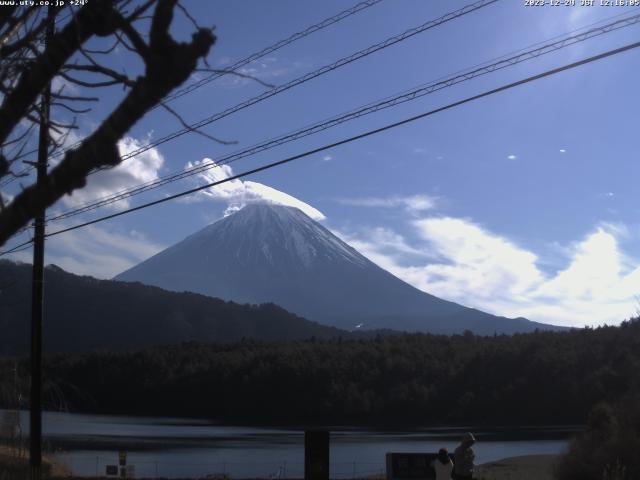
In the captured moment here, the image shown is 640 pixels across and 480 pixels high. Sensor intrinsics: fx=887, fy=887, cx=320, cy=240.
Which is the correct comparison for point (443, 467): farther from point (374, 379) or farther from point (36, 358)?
point (374, 379)

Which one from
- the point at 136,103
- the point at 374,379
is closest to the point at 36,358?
the point at 136,103

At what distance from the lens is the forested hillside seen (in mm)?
69062

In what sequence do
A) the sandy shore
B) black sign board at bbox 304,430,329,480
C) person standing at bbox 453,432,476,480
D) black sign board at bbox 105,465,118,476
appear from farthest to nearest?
the sandy shore → black sign board at bbox 105,465,118,476 → black sign board at bbox 304,430,329,480 → person standing at bbox 453,432,476,480

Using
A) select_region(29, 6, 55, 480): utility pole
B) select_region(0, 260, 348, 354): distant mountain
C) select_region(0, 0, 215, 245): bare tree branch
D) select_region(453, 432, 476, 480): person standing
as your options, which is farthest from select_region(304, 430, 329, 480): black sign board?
select_region(0, 260, 348, 354): distant mountain

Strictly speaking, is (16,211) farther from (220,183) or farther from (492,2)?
(220,183)

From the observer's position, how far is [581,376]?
66688 mm

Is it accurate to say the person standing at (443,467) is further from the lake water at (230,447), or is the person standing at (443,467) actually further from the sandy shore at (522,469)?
the lake water at (230,447)

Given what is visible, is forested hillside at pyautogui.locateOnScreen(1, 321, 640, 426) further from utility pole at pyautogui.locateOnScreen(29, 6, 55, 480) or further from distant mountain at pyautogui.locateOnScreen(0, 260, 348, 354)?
utility pole at pyautogui.locateOnScreen(29, 6, 55, 480)

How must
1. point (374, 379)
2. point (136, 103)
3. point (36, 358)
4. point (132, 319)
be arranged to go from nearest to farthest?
point (136, 103) < point (36, 358) < point (374, 379) < point (132, 319)

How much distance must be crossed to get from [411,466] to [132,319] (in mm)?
115955

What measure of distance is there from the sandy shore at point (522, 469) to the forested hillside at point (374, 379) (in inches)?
1107

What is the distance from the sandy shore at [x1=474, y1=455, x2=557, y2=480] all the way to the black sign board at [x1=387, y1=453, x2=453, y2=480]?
8318mm

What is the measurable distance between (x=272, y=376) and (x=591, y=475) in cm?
5795

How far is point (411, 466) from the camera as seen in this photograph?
15.8m
